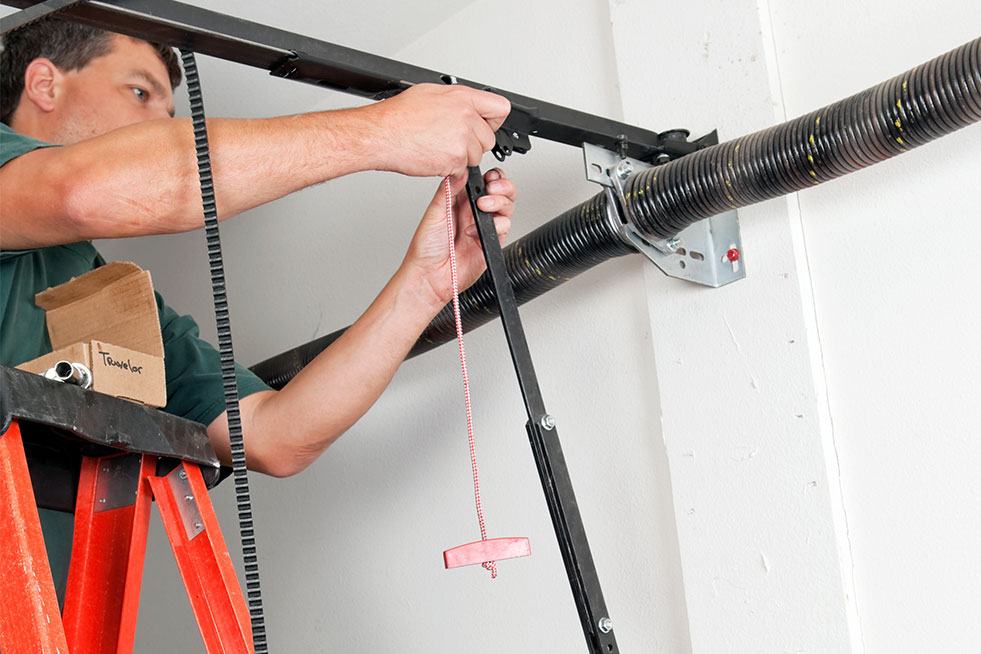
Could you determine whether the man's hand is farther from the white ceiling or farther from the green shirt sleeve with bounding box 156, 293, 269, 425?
the white ceiling

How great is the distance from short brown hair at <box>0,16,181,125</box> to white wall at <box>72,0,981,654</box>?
0.43 meters

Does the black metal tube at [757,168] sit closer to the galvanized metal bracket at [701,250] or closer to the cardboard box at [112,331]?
the galvanized metal bracket at [701,250]

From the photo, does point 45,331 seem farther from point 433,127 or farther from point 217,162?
point 433,127

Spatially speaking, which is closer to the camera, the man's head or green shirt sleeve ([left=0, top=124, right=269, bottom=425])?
green shirt sleeve ([left=0, top=124, right=269, bottom=425])

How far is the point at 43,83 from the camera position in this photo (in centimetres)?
150

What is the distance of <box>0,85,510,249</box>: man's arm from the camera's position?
0.94 metres

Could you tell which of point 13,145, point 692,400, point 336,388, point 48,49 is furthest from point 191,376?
point 692,400

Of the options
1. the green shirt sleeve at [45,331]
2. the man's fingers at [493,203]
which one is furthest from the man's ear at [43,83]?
the man's fingers at [493,203]

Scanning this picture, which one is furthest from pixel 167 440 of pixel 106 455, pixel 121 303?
pixel 121 303

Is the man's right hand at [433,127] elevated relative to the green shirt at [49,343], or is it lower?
elevated

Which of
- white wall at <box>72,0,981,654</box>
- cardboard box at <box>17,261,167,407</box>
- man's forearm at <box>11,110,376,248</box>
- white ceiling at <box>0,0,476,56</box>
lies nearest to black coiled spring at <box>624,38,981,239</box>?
white wall at <box>72,0,981,654</box>

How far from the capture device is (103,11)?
35.2 inches

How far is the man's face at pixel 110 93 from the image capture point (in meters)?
1.47

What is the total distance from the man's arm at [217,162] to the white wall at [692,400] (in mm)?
488
